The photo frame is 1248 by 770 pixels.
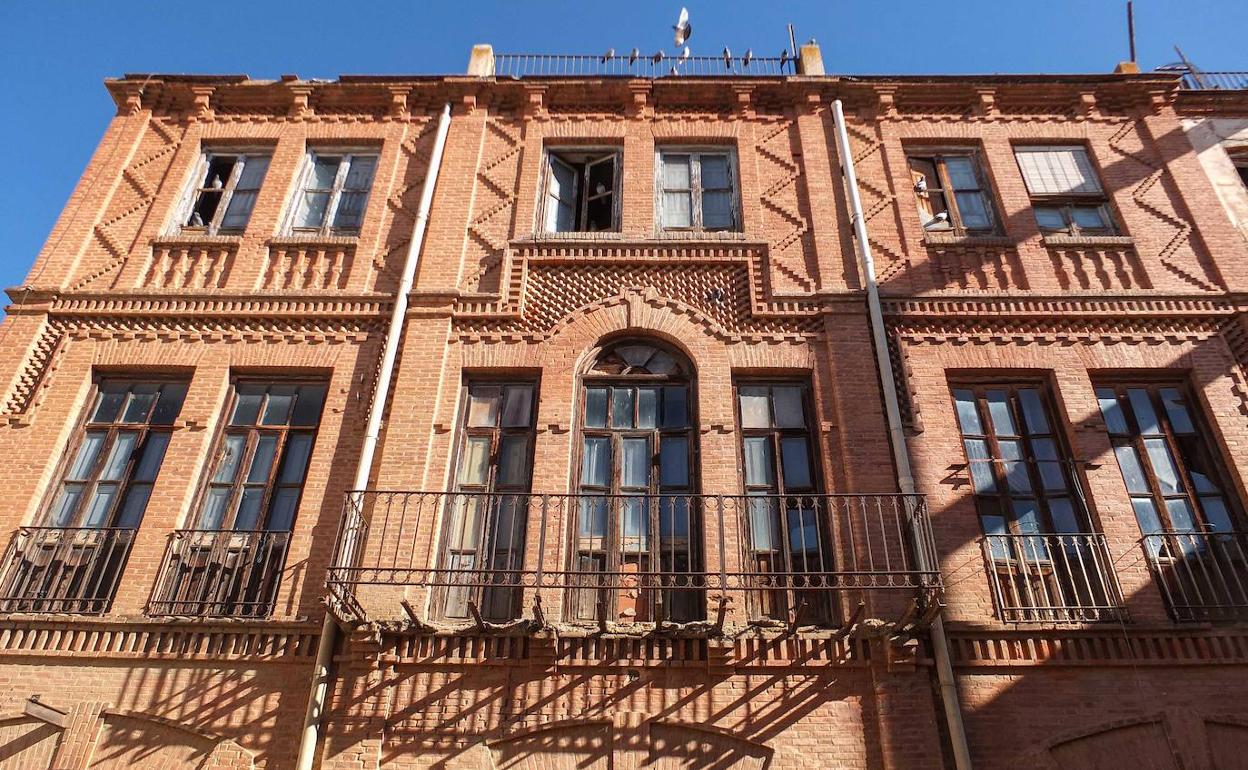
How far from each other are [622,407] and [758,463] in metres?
1.53

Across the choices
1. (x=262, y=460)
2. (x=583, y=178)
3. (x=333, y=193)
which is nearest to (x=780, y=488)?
(x=583, y=178)

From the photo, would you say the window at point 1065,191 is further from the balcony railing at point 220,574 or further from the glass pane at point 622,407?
the balcony railing at point 220,574

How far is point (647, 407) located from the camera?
861 centimetres

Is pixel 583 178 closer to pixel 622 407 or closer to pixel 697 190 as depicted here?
pixel 697 190

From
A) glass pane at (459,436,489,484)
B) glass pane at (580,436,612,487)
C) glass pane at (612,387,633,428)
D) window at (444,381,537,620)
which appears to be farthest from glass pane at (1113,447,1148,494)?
glass pane at (459,436,489,484)

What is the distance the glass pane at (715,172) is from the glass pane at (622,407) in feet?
10.8

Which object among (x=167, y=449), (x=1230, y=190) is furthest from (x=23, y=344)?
(x=1230, y=190)

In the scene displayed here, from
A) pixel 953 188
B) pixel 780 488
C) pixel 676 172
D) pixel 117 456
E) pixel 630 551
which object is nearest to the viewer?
pixel 630 551

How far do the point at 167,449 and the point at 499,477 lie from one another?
3.37 m

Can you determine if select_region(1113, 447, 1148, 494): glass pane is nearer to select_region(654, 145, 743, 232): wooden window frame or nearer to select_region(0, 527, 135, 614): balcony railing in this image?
select_region(654, 145, 743, 232): wooden window frame

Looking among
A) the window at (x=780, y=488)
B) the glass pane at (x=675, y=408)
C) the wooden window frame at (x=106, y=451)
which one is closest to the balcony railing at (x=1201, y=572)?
the window at (x=780, y=488)

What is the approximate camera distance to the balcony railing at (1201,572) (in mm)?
7191

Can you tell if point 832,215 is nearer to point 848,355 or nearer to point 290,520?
Answer: point 848,355

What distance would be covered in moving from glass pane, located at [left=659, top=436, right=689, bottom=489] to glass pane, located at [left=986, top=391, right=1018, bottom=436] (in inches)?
125
